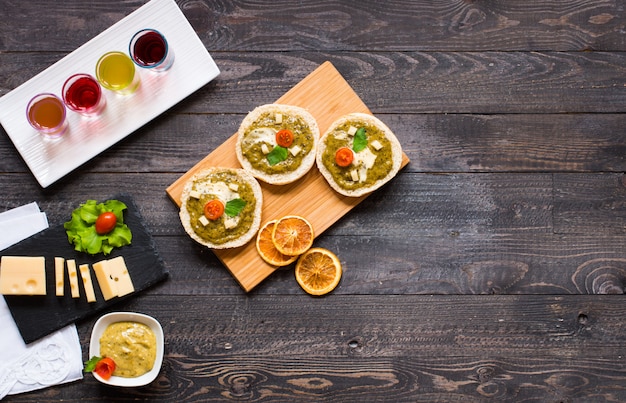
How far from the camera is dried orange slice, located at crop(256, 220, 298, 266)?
10.1ft

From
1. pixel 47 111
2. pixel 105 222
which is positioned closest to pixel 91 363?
pixel 105 222

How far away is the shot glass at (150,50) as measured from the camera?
3.03 meters

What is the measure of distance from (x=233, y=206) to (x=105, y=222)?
66 cm

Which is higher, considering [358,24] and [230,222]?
[358,24]

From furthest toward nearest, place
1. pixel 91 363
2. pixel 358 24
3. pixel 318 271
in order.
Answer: pixel 358 24 < pixel 318 271 < pixel 91 363

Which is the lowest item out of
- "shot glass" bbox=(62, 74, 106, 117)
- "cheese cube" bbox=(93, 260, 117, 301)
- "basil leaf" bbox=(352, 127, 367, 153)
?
"cheese cube" bbox=(93, 260, 117, 301)

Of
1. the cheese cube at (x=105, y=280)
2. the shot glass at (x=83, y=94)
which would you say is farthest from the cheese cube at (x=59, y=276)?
the shot glass at (x=83, y=94)

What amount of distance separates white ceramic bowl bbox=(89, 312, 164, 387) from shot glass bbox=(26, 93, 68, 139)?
3.25ft

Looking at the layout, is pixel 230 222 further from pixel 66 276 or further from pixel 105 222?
pixel 66 276

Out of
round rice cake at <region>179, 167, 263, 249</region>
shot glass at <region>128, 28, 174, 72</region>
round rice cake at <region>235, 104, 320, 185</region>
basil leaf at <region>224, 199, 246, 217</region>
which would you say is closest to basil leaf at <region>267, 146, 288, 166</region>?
round rice cake at <region>235, 104, 320, 185</region>

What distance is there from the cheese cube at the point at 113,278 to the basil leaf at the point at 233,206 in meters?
0.61

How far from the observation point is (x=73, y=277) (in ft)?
10.2

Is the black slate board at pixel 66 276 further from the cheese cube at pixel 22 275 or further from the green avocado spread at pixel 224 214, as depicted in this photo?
the green avocado spread at pixel 224 214

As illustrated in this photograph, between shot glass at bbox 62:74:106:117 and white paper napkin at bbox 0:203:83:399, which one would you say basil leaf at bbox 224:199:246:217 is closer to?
shot glass at bbox 62:74:106:117
